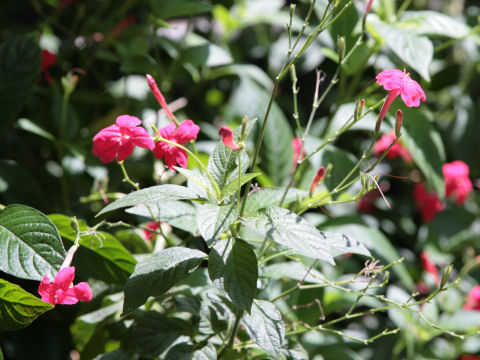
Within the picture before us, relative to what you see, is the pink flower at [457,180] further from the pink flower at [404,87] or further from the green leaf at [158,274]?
the green leaf at [158,274]

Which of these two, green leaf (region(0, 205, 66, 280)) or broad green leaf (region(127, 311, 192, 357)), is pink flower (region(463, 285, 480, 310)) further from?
green leaf (region(0, 205, 66, 280))

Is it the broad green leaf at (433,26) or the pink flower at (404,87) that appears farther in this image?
the broad green leaf at (433,26)

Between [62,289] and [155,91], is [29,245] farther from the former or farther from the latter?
[155,91]

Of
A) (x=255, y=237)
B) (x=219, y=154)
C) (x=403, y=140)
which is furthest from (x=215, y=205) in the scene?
(x=403, y=140)

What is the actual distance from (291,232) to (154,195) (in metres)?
0.18

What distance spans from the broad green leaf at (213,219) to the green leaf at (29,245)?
227 millimetres

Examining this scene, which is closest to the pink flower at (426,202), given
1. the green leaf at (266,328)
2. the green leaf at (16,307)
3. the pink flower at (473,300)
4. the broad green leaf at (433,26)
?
the pink flower at (473,300)

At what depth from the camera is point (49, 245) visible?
743 mm

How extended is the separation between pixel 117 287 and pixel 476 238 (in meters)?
1.13

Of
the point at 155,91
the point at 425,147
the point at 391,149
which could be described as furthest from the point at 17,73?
the point at 391,149

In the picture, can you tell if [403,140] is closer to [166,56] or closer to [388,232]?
[388,232]

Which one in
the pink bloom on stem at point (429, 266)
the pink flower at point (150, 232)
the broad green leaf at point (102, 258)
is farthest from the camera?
the pink bloom on stem at point (429, 266)

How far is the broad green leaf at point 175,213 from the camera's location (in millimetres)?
816

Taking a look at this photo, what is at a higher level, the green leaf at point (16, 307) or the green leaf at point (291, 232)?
the green leaf at point (291, 232)
